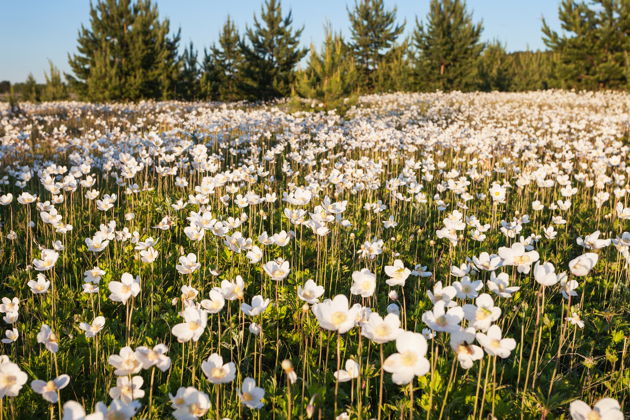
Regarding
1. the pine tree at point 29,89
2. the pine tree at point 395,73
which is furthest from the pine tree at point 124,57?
the pine tree at point 395,73

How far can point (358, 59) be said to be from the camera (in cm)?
3859

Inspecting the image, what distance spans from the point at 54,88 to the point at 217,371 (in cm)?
4088

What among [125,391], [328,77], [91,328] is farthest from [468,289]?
[328,77]

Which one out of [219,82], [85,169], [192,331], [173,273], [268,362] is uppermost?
[219,82]

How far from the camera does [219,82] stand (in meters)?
31.0

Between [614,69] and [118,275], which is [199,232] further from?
[614,69]

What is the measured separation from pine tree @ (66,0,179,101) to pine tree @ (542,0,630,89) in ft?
84.6

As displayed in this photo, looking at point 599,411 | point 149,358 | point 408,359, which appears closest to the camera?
point 599,411

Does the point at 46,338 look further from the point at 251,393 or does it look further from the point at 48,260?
the point at 251,393

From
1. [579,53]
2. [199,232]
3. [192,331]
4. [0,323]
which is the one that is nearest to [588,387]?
[192,331]

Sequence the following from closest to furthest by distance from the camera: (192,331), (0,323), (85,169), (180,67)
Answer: (192,331), (0,323), (85,169), (180,67)

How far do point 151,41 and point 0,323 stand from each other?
88.6ft

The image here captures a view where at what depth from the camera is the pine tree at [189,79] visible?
28.4 metres

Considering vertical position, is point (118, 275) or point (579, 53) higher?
point (579, 53)
